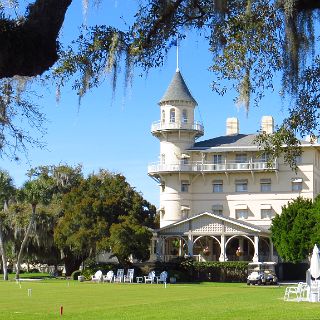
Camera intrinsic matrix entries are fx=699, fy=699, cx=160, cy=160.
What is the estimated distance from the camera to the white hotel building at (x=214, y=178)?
61.5 metres

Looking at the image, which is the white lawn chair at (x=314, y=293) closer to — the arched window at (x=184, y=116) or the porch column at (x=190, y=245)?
the porch column at (x=190, y=245)

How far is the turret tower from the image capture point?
6331 centimetres

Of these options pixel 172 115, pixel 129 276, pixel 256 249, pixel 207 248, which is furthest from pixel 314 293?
pixel 172 115

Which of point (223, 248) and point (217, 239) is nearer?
point (223, 248)

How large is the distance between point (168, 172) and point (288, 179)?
423 inches

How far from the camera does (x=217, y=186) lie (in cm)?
6431

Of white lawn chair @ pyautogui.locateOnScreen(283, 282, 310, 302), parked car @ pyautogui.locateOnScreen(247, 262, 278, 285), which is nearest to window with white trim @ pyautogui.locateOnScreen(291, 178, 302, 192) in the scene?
parked car @ pyautogui.locateOnScreen(247, 262, 278, 285)

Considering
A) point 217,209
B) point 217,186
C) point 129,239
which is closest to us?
point 129,239

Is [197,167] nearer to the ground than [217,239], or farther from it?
farther from it

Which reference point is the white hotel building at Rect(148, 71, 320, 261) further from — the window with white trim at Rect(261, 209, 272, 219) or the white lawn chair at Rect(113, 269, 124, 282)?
the white lawn chair at Rect(113, 269, 124, 282)

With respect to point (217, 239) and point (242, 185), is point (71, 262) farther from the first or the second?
point (242, 185)

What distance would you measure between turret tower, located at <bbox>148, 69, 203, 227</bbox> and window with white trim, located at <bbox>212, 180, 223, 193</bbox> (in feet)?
7.55

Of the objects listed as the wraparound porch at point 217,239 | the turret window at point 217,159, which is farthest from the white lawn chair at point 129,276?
the turret window at point 217,159

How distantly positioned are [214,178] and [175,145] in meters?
4.70
